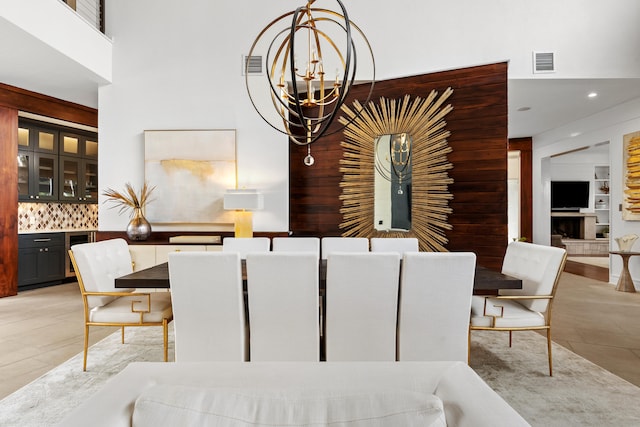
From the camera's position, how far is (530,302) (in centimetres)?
259


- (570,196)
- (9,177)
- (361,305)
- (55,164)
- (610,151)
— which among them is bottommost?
(361,305)

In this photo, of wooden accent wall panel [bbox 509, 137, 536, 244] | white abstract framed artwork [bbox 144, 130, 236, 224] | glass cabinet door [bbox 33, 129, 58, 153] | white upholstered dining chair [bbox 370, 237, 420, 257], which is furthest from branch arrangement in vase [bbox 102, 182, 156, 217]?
wooden accent wall panel [bbox 509, 137, 536, 244]

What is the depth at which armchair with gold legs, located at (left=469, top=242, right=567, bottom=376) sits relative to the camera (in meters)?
2.46

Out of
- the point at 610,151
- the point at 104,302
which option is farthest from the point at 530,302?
the point at 610,151

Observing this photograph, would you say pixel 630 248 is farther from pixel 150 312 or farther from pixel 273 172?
pixel 150 312

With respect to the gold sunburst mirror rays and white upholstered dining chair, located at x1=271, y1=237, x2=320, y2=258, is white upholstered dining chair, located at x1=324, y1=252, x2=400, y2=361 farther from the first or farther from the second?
the gold sunburst mirror rays

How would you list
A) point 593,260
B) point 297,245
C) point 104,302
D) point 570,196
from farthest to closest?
point 570,196
point 593,260
point 297,245
point 104,302

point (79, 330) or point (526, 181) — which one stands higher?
point (526, 181)

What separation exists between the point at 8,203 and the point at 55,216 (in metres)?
0.99

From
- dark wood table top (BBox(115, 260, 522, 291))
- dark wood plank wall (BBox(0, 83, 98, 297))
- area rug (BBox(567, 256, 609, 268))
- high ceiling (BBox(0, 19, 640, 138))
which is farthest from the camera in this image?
area rug (BBox(567, 256, 609, 268))

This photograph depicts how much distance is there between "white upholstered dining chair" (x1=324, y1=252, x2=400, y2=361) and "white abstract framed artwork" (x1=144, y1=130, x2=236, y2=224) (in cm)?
298

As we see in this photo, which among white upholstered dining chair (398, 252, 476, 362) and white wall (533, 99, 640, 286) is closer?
white upholstered dining chair (398, 252, 476, 362)

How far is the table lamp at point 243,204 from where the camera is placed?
172 inches

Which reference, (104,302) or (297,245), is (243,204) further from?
(104,302)
